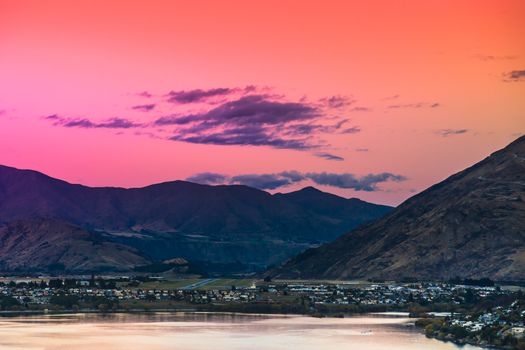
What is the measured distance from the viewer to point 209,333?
144250mm

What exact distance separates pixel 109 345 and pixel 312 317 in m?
68.6

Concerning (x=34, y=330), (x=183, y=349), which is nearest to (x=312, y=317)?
(x=34, y=330)

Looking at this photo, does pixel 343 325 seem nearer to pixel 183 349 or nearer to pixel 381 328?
pixel 381 328

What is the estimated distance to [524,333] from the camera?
120062 millimetres

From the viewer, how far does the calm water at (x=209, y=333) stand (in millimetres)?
125500

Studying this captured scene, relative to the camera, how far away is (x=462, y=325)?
5512 inches

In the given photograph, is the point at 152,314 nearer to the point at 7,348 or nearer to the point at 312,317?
the point at 312,317

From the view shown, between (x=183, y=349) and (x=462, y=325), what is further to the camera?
(x=462, y=325)

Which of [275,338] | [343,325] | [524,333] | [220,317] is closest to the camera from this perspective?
[524,333]

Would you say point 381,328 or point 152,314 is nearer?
point 381,328

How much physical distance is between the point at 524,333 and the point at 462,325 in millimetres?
20313

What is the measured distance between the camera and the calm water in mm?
125500

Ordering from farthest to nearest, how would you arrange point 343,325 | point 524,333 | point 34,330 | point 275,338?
point 343,325 → point 34,330 → point 275,338 → point 524,333

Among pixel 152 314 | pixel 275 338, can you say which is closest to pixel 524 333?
pixel 275 338
